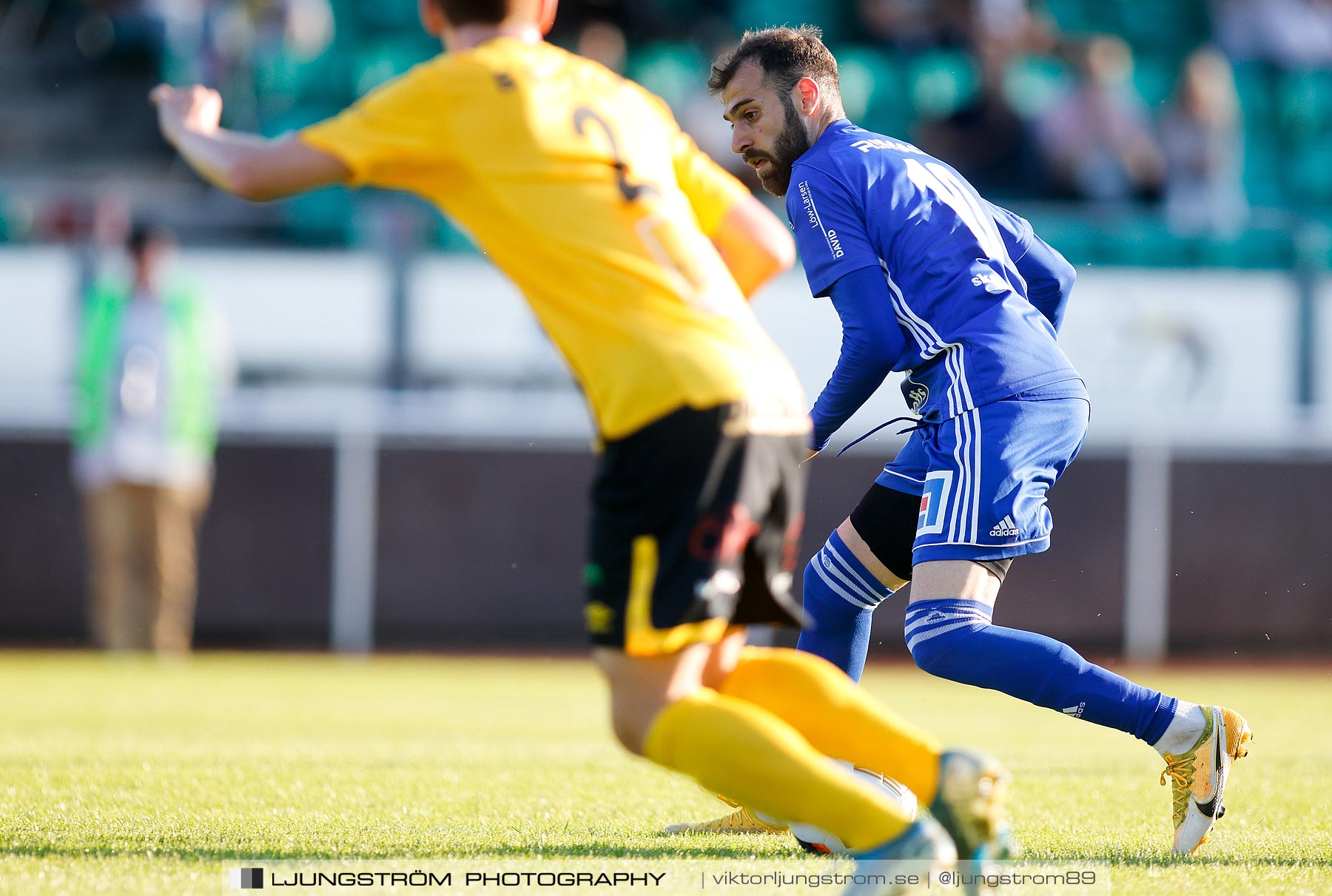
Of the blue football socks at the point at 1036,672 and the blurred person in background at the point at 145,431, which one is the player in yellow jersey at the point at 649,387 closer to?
the blue football socks at the point at 1036,672

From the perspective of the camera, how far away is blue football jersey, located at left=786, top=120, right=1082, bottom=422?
398 centimetres

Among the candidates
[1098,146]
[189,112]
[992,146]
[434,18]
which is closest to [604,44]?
[992,146]

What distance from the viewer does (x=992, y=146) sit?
12289mm

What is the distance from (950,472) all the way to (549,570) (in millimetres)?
7381

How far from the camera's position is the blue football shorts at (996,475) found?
3.86 m

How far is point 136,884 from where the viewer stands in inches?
132

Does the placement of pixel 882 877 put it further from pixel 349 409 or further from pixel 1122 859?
pixel 349 409

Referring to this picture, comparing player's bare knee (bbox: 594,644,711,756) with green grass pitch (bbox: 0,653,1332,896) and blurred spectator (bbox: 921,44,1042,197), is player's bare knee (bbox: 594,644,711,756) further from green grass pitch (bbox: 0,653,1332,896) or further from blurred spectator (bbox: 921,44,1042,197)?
blurred spectator (bbox: 921,44,1042,197)

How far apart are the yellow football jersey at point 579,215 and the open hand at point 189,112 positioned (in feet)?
0.84

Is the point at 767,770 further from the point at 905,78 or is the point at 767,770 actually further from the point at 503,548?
the point at 905,78

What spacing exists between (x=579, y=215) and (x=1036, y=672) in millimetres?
1582

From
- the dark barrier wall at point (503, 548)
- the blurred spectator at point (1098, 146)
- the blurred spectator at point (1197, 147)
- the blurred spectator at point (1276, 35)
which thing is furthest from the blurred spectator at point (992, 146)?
the blurred spectator at point (1276, 35)

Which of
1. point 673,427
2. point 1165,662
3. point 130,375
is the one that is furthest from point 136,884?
point 1165,662

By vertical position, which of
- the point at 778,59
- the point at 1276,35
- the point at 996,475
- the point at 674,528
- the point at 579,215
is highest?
the point at 1276,35
